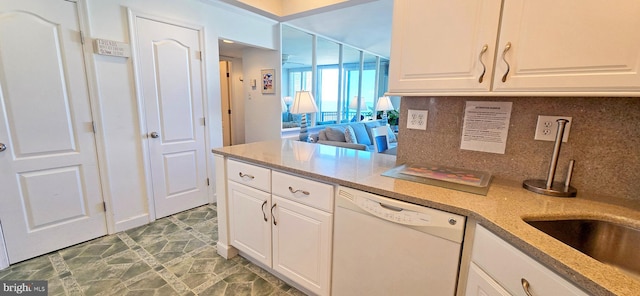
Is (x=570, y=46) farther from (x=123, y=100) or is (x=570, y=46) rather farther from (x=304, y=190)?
(x=123, y=100)

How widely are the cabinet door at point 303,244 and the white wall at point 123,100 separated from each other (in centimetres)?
166

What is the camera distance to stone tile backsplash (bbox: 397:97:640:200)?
108 centimetres

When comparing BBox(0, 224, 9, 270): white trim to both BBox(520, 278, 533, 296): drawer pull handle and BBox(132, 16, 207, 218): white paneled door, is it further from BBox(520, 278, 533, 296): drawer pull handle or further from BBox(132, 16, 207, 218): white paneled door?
BBox(520, 278, 533, 296): drawer pull handle

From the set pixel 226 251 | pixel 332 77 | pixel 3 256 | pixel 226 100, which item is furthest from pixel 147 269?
pixel 332 77

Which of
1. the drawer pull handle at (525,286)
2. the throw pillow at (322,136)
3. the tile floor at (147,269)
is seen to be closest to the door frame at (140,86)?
the tile floor at (147,269)

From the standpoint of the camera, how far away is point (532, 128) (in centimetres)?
126

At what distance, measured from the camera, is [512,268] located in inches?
31.4

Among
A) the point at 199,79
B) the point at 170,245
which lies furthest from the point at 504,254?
the point at 199,79

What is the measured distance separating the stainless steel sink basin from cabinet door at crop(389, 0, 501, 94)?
573 millimetres

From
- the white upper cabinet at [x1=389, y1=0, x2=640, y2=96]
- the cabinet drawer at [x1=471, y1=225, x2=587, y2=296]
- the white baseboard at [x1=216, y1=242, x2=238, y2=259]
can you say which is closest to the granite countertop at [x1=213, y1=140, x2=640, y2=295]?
the cabinet drawer at [x1=471, y1=225, x2=587, y2=296]

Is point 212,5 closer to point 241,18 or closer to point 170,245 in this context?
point 241,18

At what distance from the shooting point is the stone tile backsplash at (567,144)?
108 centimetres

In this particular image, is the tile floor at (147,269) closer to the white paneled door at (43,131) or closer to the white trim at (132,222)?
the white trim at (132,222)

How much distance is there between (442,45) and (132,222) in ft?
9.40
